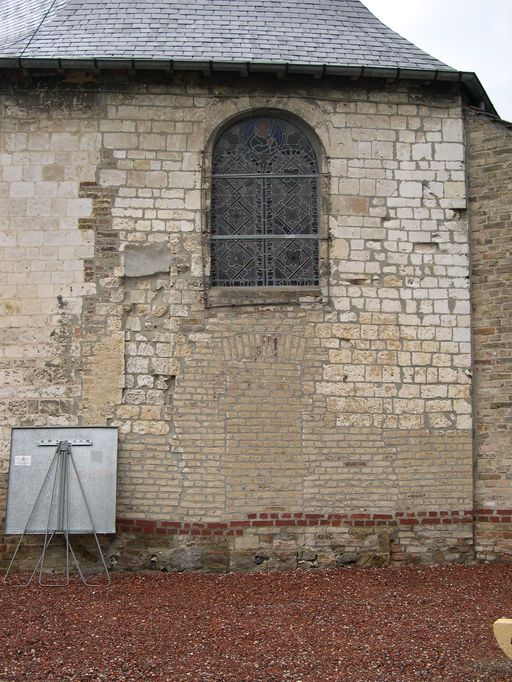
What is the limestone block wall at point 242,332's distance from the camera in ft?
27.3

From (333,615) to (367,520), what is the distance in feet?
6.40

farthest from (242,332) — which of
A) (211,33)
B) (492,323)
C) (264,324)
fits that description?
(211,33)

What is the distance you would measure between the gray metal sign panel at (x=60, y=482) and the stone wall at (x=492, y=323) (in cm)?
401

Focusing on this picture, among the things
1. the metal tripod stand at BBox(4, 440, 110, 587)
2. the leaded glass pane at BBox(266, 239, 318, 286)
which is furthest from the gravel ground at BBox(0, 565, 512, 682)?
the leaded glass pane at BBox(266, 239, 318, 286)

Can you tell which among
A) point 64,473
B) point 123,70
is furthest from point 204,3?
point 64,473

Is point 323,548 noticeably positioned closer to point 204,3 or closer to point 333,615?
point 333,615

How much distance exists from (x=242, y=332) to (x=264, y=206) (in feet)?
4.93

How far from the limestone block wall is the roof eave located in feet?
0.89

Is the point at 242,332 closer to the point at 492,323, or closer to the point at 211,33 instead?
the point at 492,323

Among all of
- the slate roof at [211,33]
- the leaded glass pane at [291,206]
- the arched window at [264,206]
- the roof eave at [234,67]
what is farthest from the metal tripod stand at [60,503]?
the slate roof at [211,33]

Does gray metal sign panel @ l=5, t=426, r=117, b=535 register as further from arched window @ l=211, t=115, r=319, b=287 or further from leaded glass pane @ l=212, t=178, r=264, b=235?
leaded glass pane @ l=212, t=178, r=264, b=235

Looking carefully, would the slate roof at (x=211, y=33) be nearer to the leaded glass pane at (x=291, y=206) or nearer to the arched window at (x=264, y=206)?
the arched window at (x=264, y=206)

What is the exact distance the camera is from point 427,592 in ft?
24.2

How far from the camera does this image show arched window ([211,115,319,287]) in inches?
346
